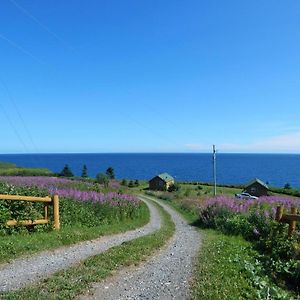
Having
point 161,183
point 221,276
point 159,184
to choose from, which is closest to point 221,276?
point 221,276

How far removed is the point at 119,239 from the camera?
14.4 m

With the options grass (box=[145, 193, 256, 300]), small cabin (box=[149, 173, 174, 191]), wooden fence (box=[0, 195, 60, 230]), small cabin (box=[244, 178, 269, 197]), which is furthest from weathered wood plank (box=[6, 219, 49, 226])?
small cabin (box=[149, 173, 174, 191])

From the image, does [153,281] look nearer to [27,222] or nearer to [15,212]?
[27,222]

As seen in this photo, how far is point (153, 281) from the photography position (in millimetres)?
8273

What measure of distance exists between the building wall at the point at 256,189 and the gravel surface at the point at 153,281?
6641 centimetres

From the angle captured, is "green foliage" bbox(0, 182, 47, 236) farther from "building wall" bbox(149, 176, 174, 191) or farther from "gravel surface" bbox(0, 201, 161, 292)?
"building wall" bbox(149, 176, 174, 191)

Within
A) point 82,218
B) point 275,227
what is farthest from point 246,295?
point 82,218

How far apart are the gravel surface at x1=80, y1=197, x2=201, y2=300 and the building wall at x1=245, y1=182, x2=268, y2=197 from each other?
66.4 meters

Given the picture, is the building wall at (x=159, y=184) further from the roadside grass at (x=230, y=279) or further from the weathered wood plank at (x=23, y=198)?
the roadside grass at (x=230, y=279)

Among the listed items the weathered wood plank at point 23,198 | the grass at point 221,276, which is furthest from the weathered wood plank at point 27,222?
the grass at point 221,276

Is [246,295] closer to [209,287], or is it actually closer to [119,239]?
[209,287]

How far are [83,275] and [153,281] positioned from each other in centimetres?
145

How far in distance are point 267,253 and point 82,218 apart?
829 cm

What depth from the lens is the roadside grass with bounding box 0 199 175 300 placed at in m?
6.85
